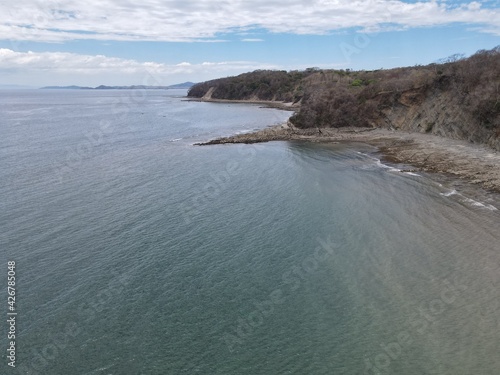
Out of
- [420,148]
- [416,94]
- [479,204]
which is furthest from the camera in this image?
[416,94]

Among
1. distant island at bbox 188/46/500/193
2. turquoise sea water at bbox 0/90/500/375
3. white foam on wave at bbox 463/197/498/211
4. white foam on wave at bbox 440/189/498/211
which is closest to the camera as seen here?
turquoise sea water at bbox 0/90/500/375

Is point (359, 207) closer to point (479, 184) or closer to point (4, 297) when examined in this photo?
point (479, 184)

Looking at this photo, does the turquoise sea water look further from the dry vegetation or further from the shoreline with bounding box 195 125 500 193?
the dry vegetation

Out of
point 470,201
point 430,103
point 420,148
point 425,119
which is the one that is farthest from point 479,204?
point 430,103

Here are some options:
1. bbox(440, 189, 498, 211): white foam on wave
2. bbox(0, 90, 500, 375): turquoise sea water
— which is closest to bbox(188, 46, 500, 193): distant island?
bbox(440, 189, 498, 211): white foam on wave

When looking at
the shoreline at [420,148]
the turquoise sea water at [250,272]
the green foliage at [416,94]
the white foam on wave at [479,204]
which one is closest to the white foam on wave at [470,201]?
the white foam on wave at [479,204]

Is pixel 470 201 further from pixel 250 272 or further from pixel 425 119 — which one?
pixel 425 119
